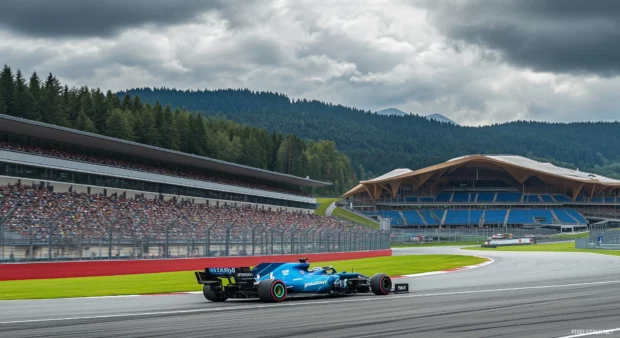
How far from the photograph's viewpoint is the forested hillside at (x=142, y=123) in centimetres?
8831

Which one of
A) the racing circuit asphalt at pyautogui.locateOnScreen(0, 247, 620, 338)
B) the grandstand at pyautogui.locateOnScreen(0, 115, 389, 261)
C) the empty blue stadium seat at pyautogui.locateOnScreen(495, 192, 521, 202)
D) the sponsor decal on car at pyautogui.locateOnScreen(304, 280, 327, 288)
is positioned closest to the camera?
the racing circuit asphalt at pyautogui.locateOnScreen(0, 247, 620, 338)

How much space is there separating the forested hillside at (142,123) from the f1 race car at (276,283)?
7230 cm

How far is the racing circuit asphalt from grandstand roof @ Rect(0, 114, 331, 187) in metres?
30.5

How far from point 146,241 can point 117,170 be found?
22.9 m

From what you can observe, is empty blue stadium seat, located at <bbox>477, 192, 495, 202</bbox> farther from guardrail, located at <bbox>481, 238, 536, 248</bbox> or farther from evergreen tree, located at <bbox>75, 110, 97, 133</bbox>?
evergreen tree, located at <bbox>75, 110, 97, 133</bbox>

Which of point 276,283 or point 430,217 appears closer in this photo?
point 276,283

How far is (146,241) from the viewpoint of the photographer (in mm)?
35719

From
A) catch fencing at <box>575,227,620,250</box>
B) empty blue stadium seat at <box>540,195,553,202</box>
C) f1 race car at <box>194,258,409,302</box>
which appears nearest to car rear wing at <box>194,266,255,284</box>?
f1 race car at <box>194,258,409,302</box>

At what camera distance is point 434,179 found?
128 m

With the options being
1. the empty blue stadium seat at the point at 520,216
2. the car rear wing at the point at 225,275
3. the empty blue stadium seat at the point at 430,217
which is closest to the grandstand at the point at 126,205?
the car rear wing at the point at 225,275

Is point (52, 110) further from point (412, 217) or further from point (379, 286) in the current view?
point (379, 286)

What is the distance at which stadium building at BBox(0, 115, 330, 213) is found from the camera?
1875 inches

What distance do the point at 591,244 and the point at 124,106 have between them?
249 feet

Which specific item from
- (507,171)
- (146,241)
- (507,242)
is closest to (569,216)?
(507,171)
